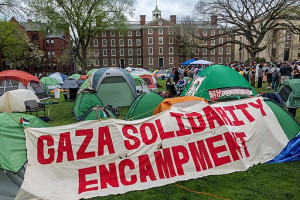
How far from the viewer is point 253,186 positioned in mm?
4113

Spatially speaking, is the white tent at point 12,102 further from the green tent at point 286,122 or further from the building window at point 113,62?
the building window at point 113,62

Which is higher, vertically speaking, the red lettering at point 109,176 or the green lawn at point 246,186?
the red lettering at point 109,176

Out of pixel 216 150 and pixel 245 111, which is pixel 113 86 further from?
pixel 216 150

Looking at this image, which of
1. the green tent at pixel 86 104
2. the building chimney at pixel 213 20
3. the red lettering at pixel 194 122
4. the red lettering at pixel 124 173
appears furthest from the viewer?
the building chimney at pixel 213 20

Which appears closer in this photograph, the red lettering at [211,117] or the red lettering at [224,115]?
the red lettering at [211,117]

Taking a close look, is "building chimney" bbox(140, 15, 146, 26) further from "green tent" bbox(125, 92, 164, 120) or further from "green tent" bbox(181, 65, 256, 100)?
"green tent" bbox(125, 92, 164, 120)

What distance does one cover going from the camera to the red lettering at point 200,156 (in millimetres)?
4517

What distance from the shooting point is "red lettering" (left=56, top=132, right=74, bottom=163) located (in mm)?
4008

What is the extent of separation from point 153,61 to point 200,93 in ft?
160

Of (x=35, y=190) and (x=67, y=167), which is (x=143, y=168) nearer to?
(x=67, y=167)

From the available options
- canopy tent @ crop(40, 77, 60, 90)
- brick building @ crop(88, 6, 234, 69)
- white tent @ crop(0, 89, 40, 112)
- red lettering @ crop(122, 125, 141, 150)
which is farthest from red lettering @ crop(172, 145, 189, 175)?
brick building @ crop(88, 6, 234, 69)

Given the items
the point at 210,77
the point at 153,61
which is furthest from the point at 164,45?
the point at 210,77

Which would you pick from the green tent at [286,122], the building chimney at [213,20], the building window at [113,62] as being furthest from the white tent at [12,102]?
the building window at [113,62]

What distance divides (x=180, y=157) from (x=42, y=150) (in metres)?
2.61
